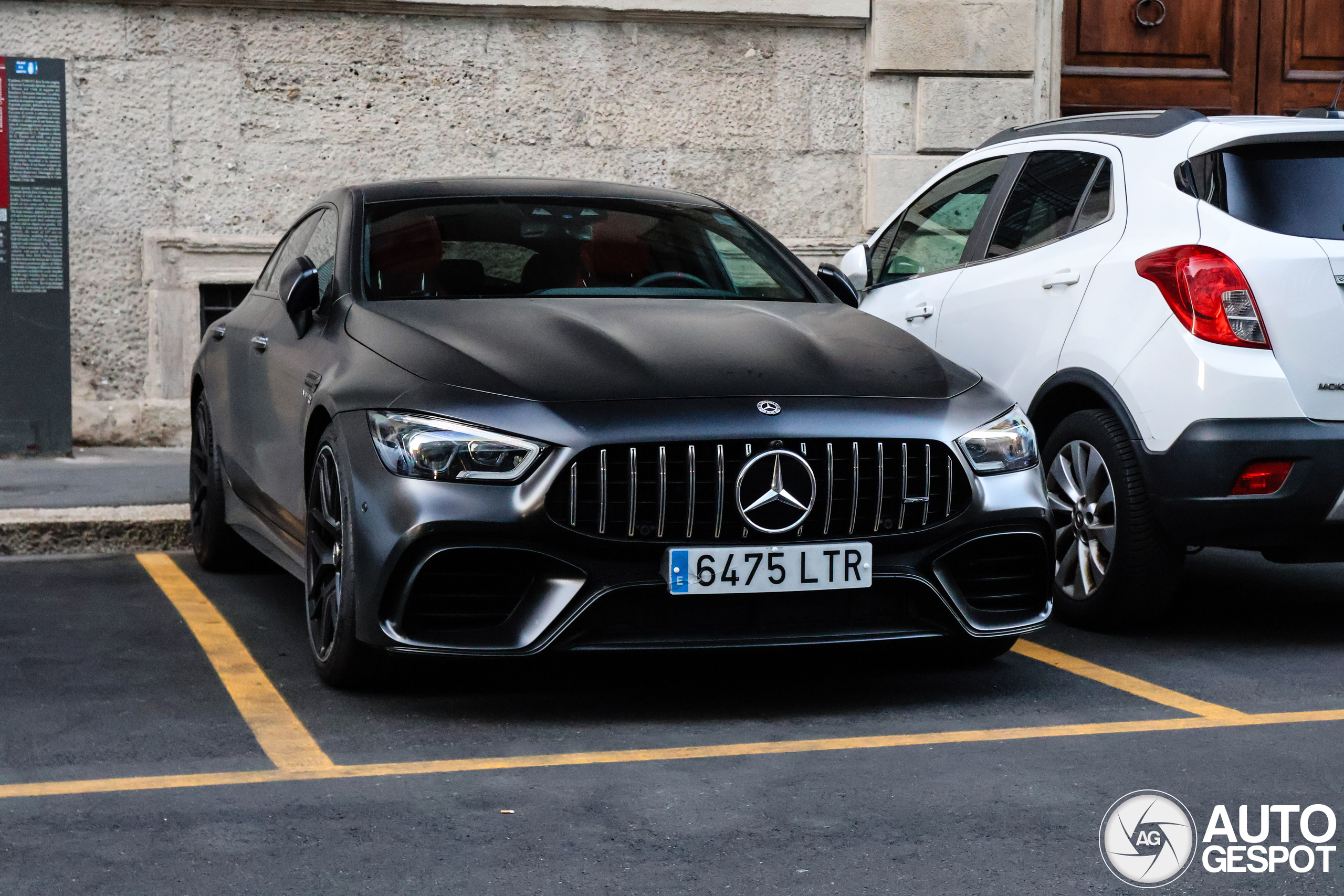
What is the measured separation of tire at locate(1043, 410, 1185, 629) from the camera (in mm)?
5336

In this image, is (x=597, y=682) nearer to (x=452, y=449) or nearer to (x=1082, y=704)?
(x=452, y=449)

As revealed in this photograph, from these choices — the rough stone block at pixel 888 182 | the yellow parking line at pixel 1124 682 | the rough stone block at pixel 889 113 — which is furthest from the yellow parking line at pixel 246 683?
the rough stone block at pixel 889 113

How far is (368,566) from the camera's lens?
4277mm

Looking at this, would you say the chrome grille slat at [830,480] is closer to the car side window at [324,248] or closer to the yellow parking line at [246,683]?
the yellow parking line at [246,683]

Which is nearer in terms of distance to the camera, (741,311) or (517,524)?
(517,524)

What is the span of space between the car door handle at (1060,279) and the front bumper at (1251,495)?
713mm

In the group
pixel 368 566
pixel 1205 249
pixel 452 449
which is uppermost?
pixel 1205 249

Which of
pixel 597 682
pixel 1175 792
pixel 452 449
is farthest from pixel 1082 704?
pixel 452 449

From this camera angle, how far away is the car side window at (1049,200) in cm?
586

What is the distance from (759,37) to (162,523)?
17.8 ft

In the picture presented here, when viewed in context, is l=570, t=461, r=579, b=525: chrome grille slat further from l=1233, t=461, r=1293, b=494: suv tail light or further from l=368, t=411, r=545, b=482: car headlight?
l=1233, t=461, r=1293, b=494: suv tail light

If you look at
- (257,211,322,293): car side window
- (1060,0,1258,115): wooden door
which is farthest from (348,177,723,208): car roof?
(1060,0,1258,115): wooden door

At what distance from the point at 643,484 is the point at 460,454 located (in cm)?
44

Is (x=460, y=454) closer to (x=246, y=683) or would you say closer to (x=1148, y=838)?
(x=246, y=683)
